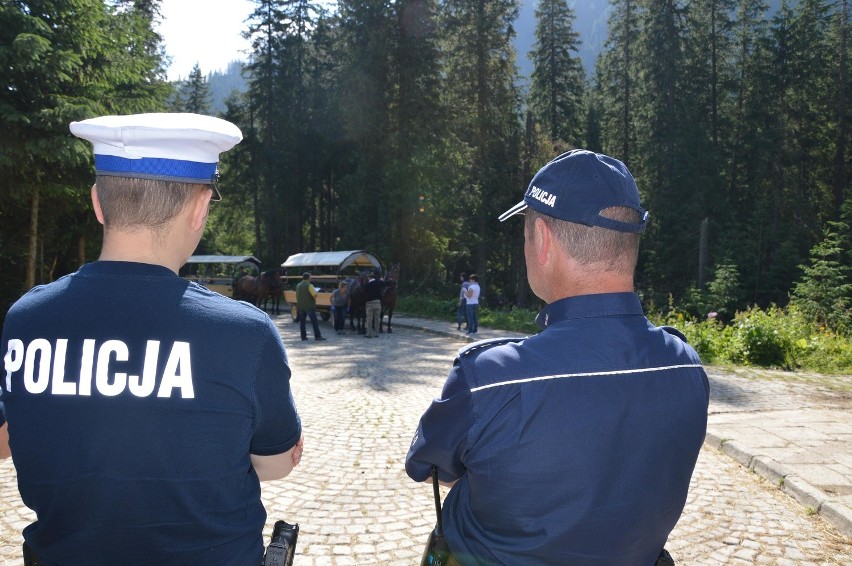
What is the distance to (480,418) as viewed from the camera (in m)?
1.63

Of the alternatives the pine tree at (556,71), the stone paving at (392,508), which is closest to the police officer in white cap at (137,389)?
the stone paving at (392,508)

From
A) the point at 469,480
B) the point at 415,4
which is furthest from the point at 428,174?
the point at 469,480

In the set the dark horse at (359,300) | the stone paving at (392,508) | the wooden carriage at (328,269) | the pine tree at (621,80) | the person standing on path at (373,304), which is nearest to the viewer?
the stone paving at (392,508)

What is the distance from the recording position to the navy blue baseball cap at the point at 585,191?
1784 mm

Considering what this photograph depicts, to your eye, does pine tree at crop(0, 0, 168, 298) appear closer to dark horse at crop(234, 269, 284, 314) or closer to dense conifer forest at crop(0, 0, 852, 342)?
dark horse at crop(234, 269, 284, 314)

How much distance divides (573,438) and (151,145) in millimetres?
1400

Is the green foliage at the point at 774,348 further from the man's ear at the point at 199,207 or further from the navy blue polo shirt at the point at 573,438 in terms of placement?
the man's ear at the point at 199,207

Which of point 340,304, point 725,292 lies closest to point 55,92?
point 340,304

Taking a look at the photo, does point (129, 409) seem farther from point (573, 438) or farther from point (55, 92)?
point (55, 92)

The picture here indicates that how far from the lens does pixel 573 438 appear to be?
1568mm

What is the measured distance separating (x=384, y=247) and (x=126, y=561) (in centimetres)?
3100

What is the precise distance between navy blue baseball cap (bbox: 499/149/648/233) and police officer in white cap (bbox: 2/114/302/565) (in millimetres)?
924

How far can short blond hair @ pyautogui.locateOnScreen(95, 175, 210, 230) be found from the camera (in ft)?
5.39

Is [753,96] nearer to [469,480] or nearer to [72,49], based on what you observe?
[72,49]
